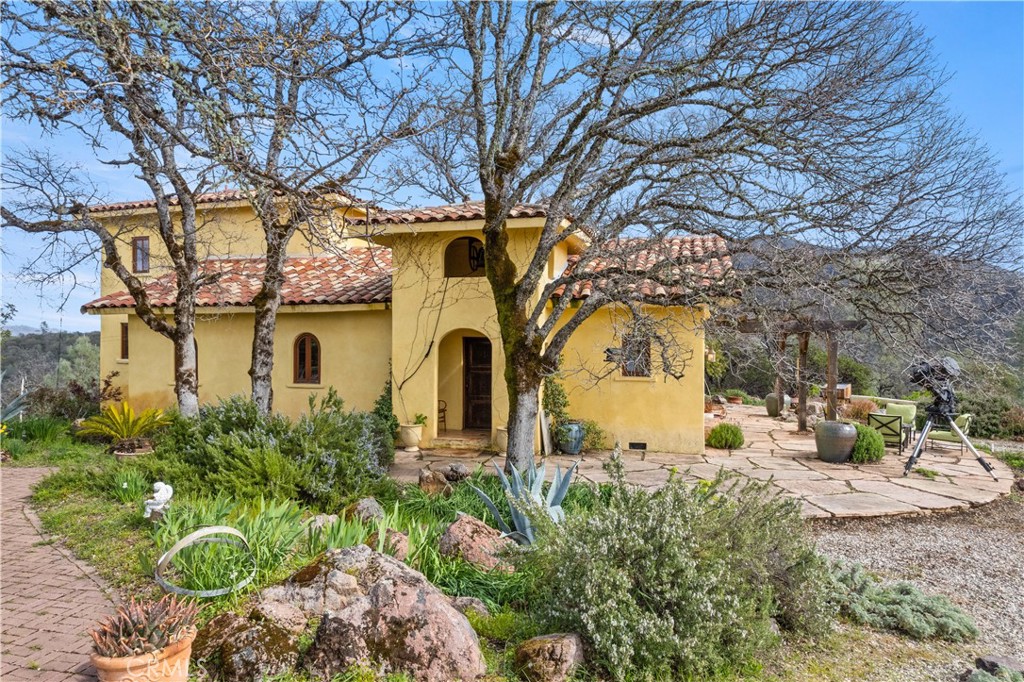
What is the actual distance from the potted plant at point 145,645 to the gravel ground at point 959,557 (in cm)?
478

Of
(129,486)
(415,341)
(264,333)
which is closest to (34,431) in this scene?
(264,333)

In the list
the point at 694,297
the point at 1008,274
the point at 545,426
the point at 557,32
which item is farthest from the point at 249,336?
the point at 1008,274

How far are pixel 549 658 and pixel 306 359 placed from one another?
1251 cm

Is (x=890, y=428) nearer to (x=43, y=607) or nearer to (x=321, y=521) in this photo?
(x=321, y=521)

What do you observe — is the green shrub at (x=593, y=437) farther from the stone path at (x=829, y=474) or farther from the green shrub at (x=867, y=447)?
the green shrub at (x=867, y=447)

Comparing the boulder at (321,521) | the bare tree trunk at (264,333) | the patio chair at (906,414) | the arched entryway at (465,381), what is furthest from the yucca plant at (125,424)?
the patio chair at (906,414)

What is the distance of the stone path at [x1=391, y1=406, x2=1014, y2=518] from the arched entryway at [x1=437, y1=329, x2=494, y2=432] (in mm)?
2179

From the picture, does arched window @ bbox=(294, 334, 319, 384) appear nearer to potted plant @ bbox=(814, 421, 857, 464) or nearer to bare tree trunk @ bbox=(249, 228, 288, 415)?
bare tree trunk @ bbox=(249, 228, 288, 415)

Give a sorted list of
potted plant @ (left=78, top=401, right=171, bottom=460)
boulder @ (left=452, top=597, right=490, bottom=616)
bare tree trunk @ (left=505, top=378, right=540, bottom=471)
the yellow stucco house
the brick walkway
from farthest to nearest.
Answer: the yellow stucco house < potted plant @ (left=78, top=401, right=171, bottom=460) < bare tree trunk @ (left=505, top=378, right=540, bottom=471) < boulder @ (left=452, top=597, right=490, bottom=616) < the brick walkway

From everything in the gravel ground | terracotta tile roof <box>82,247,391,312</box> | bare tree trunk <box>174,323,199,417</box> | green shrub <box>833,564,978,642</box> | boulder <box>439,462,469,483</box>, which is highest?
terracotta tile roof <box>82,247,391,312</box>

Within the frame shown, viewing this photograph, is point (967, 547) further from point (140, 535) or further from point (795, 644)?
point (140, 535)

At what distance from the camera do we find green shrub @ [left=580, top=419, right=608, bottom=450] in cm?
1314

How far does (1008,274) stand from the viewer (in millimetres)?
7977

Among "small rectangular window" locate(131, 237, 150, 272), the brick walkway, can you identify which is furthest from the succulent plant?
"small rectangular window" locate(131, 237, 150, 272)
